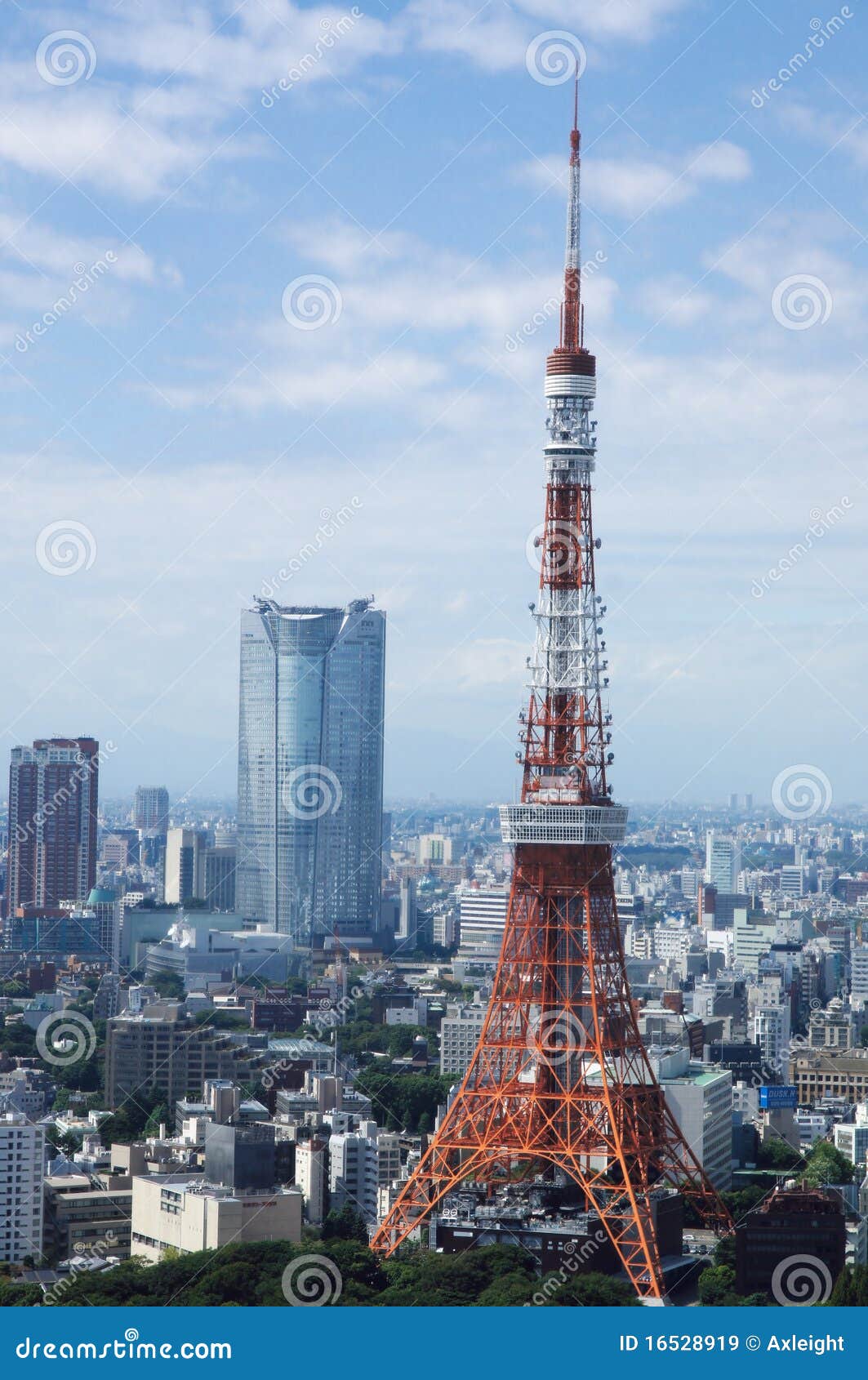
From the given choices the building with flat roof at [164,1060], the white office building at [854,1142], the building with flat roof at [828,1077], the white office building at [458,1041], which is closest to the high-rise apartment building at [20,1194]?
the building with flat roof at [164,1060]

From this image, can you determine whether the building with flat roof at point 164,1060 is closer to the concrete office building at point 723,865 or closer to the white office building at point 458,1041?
the white office building at point 458,1041

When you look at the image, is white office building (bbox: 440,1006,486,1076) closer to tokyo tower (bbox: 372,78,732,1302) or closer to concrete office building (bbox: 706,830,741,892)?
tokyo tower (bbox: 372,78,732,1302)

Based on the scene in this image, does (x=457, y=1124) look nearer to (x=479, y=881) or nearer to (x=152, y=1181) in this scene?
(x=152, y=1181)

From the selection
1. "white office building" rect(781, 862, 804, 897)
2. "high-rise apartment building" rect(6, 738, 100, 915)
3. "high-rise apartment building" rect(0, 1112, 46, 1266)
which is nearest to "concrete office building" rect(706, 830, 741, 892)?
"white office building" rect(781, 862, 804, 897)

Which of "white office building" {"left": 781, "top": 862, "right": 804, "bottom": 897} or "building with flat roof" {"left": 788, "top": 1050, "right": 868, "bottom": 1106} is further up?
"white office building" {"left": 781, "top": 862, "right": 804, "bottom": 897}

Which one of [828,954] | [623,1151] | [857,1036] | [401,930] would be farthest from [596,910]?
[401,930]

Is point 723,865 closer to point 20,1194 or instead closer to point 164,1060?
point 164,1060
